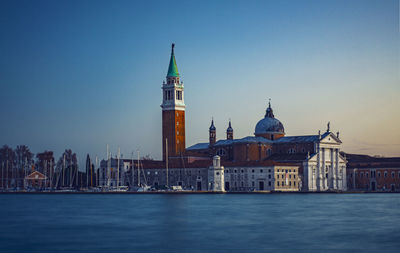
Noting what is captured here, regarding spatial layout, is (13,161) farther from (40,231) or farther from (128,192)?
(40,231)

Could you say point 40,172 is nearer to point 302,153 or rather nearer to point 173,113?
point 173,113

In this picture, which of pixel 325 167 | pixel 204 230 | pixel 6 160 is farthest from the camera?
pixel 6 160

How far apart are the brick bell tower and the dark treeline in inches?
421

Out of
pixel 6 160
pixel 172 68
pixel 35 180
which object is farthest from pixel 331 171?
pixel 6 160

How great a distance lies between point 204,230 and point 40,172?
76540mm

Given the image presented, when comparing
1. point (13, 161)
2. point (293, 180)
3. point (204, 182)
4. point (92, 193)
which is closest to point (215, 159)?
point (204, 182)

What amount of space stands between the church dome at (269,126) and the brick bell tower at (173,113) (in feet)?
33.9

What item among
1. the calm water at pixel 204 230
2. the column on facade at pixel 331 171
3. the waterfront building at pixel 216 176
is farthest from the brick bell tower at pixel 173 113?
the calm water at pixel 204 230

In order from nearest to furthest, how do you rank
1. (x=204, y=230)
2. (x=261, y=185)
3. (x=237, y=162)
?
(x=204, y=230), (x=261, y=185), (x=237, y=162)

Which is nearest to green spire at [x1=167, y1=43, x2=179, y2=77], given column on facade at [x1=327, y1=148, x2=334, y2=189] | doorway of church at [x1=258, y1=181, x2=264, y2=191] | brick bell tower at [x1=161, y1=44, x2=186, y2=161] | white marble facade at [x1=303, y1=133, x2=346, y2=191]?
brick bell tower at [x1=161, y1=44, x2=186, y2=161]

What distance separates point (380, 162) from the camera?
89.6 m

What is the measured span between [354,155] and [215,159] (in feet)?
80.7

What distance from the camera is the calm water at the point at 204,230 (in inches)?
1159

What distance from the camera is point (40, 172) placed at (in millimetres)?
107812
